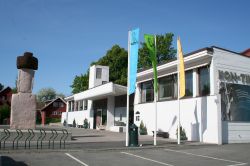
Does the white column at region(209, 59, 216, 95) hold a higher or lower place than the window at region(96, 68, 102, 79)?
lower

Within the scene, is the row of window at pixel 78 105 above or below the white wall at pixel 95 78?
below

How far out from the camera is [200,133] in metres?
21.4

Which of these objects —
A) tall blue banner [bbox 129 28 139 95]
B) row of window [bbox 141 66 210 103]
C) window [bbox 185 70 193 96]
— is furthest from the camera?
window [bbox 185 70 193 96]

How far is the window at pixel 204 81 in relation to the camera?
21.5 m

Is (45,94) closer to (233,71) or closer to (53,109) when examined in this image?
(53,109)

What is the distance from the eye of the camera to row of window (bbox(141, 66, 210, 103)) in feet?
71.3

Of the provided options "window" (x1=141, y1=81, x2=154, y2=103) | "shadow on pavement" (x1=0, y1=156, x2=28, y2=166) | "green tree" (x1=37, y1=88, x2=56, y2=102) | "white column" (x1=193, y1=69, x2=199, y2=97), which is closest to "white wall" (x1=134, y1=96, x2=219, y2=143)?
"white column" (x1=193, y1=69, x2=199, y2=97)

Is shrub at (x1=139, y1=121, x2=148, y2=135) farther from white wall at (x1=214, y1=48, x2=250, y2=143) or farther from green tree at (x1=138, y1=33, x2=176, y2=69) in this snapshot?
green tree at (x1=138, y1=33, x2=176, y2=69)

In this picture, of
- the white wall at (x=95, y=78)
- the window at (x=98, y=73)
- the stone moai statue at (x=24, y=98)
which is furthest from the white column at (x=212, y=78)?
the window at (x=98, y=73)

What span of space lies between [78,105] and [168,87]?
→ 2841 centimetres

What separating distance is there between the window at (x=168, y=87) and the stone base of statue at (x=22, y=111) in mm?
10922

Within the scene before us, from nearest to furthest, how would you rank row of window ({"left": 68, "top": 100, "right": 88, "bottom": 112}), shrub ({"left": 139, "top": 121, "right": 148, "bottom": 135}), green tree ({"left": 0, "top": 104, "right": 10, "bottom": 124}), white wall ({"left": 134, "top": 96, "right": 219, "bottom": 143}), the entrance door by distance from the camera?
white wall ({"left": 134, "top": 96, "right": 219, "bottom": 143}), shrub ({"left": 139, "top": 121, "right": 148, "bottom": 135}), the entrance door, row of window ({"left": 68, "top": 100, "right": 88, "bottom": 112}), green tree ({"left": 0, "top": 104, "right": 10, "bottom": 124})

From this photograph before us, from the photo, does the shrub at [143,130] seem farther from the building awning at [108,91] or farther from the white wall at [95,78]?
the white wall at [95,78]

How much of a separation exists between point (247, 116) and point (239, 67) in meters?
3.57
